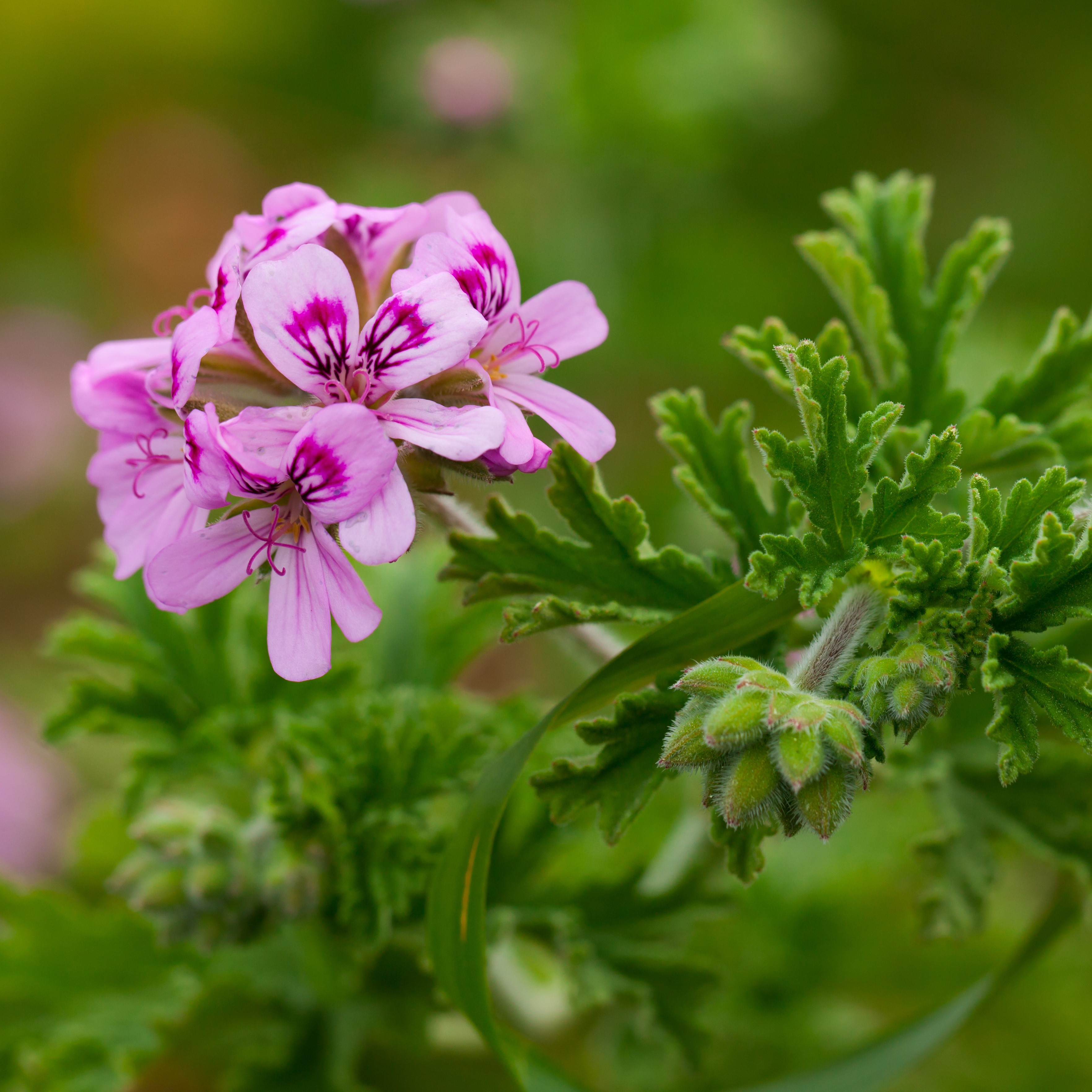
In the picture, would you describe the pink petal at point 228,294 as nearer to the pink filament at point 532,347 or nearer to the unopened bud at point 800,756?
the pink filament at point 532,347

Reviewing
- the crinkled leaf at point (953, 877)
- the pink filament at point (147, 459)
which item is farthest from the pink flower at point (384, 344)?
the crinkled leaf at point (953, 877)

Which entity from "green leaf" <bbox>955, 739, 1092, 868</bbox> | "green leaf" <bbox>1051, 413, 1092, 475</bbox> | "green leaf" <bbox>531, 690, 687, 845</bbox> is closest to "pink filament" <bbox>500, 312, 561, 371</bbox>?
"green leaf" <bbox>531, 690, 687, 845</bbox>

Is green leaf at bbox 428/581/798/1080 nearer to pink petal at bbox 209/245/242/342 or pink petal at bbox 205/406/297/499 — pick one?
pink petal at bbox 205/406/297/499

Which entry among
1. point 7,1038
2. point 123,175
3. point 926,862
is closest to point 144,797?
point 7,1038

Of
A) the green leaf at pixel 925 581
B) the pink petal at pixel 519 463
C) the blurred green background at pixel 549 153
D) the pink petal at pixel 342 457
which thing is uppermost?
the blurred green background at pixel 549 153

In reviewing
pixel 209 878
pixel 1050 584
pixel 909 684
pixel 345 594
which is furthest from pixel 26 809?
pixel 1050 584

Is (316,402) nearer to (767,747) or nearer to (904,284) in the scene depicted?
(767,747)
